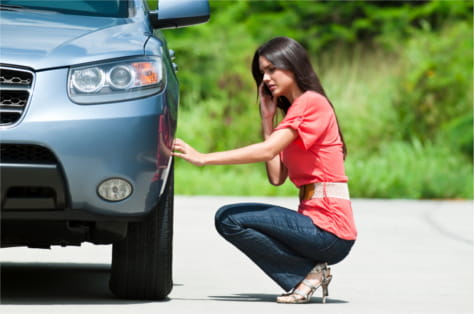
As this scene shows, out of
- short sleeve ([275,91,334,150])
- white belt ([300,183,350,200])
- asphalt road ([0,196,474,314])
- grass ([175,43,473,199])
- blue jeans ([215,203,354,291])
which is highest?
short sleeve ([275,91,334,150])

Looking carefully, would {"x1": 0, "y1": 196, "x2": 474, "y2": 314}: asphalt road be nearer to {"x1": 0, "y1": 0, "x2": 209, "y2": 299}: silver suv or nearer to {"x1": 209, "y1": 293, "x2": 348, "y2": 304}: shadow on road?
{"x1": 209, "y1": 293, "x2": 348, "y2": 304}: shadow on road

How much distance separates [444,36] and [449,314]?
1388cm

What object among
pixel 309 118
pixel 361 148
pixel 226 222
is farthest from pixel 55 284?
pixel 361 148

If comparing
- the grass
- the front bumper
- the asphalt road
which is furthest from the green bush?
the front bumper

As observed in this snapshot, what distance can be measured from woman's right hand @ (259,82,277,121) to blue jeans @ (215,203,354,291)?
496 millimetres

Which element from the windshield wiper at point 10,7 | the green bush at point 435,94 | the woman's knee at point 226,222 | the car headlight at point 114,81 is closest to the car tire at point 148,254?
the woman's knee at point 226,222

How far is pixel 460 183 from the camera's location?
47.7ft

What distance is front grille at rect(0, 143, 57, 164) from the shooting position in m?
4.48

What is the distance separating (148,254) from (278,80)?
3.59ft

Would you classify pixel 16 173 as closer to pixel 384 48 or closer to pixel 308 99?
pixel 308 99

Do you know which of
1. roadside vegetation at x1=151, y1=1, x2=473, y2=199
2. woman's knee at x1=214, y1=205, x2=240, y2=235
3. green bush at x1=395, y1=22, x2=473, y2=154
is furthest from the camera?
green bush at x1=395, y1=22, x2=473, y2=154

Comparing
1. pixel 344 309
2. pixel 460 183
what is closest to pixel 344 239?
pixel 344 309

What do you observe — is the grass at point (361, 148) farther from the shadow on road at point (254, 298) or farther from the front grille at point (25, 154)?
the front grille at point (25, 154)

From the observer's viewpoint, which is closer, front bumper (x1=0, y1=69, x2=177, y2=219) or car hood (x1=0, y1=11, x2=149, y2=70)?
front bumper (x1=0, y1=69, x2=177, y2=219)
